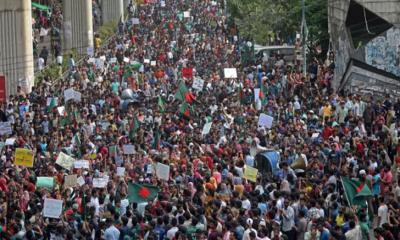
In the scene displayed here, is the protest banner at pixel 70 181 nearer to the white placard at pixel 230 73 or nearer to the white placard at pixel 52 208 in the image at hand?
the white placard at pixel 52 208

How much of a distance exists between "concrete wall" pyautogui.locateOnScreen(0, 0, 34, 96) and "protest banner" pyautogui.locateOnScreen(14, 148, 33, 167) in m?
14.6

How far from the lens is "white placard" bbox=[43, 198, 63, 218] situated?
20031 mm

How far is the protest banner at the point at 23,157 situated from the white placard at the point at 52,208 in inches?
152

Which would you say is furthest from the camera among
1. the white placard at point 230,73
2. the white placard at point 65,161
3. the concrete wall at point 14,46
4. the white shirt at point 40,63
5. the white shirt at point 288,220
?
the white shirt at point 40,63

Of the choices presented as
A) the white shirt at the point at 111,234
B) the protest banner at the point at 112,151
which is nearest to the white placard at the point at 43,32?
the protest banner at the point at 112,151

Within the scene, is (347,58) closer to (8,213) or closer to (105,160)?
(105,160)

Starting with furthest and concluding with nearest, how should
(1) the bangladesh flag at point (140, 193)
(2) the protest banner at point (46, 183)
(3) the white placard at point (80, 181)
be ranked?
(3) the white placard at point (80, 181)
(2) the protest banner at point (46, 183)
(1) the bangladesh flag at point (140, 193)

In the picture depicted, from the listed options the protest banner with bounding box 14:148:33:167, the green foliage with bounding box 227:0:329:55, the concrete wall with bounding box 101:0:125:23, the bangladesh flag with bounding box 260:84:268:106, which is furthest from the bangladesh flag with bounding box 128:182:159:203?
the concrete wall with bounding box 101:0:125:23

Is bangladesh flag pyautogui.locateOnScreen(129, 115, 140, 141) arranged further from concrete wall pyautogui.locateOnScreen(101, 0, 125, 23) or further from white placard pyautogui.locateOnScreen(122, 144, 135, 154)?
concrete wall pyautogui.locateOnScreen(101, 0, 125, 23)

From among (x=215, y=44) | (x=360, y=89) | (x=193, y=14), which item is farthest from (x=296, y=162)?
(x=193, y=14)

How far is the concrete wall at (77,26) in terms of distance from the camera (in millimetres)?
50469

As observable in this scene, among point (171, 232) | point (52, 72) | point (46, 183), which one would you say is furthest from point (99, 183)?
point (52, 72)

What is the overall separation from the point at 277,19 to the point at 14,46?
1381 centimetres

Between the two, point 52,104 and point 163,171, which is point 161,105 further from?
point 163,171
